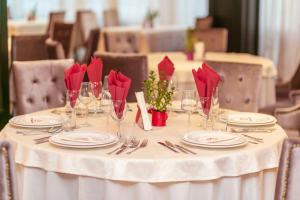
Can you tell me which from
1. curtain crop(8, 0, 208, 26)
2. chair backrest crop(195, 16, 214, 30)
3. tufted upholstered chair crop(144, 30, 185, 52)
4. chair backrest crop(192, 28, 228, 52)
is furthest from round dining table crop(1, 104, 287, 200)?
curtain crop(8, 0, 208, 26)

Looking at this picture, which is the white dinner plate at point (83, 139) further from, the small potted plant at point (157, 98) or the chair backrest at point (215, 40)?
the chair backrest at point (215, 40)

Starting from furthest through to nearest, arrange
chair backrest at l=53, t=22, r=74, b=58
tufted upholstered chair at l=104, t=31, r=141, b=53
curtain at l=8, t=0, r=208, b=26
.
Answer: curtain at l=8, t=0, r=208, b=26
chair backrest at l=53, t=22, r=74, b=58
tufted upholstered chair at l=104, t=31, r=141, b=53

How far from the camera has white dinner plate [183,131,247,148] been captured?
3020 millimetres

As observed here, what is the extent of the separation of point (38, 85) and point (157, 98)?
4.37 ft

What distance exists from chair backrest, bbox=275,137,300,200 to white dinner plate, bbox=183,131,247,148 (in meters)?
0.56

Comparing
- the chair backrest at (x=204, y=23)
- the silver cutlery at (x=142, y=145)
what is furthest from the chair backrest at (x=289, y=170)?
the chair backrest at (x=204, y=23)

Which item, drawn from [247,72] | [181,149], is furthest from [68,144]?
[247,72]

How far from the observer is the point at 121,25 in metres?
12.2

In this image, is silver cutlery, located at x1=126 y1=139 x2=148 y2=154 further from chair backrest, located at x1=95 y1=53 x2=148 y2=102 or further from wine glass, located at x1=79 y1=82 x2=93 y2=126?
chair backrest, located at x1=95 y1=53 x2=148 y2=102

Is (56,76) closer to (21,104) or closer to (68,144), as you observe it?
(21,104)

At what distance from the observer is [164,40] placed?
1012 centimetres

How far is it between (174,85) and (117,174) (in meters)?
0.91

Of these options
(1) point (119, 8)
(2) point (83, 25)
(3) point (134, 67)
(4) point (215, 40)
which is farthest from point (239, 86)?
(1) point (119, 8)

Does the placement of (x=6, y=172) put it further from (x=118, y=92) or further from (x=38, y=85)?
(x=38, y=85)
